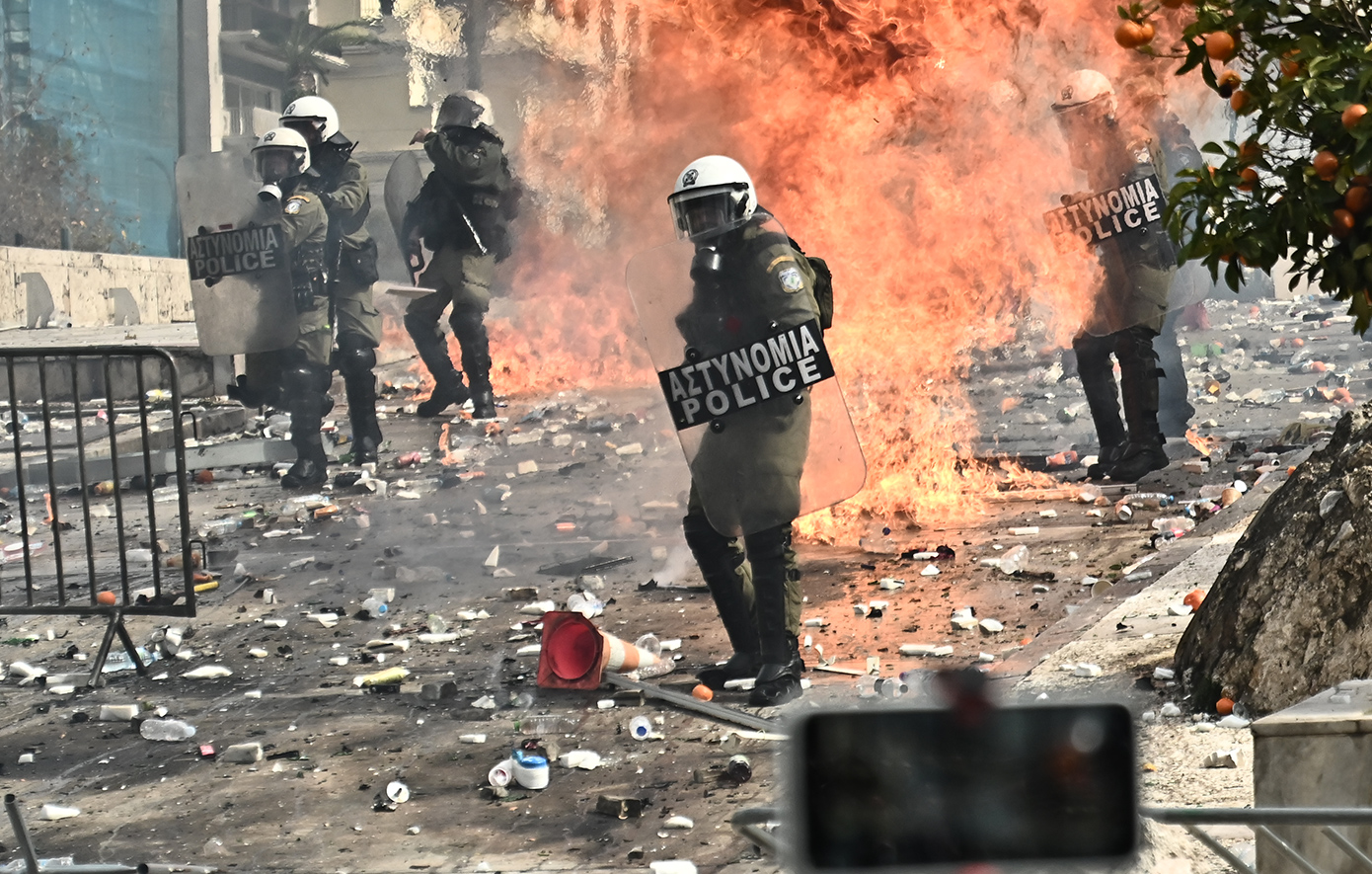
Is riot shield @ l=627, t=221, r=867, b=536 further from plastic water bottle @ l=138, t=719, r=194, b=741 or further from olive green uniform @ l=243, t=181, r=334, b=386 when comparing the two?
olive green uniform @ l=243, t=181, r=334, b=386

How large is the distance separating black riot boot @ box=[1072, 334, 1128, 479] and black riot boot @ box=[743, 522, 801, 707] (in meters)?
4.42

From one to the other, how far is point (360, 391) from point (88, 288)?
10137 millimetres

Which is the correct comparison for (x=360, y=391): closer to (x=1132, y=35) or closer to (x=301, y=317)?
(x=301, y=317)

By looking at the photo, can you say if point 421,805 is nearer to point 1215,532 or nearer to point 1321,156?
point 1321,156

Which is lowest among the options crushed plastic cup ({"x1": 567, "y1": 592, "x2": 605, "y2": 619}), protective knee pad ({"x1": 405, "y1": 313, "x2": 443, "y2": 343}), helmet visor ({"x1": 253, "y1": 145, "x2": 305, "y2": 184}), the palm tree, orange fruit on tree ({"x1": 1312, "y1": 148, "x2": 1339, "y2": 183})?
crushed plastic cup ({"x1": 567, "y1": 592, "x2": 605, "y2": 619})

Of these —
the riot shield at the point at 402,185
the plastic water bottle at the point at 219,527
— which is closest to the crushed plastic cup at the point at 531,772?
the plastic water bottle at the point at 219,527

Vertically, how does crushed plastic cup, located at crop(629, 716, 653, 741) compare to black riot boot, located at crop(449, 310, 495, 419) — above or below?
below

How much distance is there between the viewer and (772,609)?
472cm

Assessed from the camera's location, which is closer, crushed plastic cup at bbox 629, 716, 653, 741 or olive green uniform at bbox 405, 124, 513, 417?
crushed plastic cup at bbox 629, 716, 653, 741

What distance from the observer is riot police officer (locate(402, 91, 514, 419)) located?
11.9m

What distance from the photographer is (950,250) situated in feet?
29.9

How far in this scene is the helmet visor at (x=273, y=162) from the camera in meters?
9.32

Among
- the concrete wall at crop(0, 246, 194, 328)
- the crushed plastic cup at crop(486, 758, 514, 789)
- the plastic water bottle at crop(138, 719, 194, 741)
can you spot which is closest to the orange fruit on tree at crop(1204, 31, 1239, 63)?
the crushed plastic cup at crop(486, 758, 514, 789)

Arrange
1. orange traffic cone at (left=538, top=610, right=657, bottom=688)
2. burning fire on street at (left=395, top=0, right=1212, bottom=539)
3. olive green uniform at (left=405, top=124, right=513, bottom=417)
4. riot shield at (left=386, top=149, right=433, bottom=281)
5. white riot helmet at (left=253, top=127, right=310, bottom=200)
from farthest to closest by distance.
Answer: riot shield at (left=386, top=149, right=433, bottom=281)
olive green uniform at (left=405, top=124, right=513, bottom=417)
white riot helmet at (left=253, top=127, right=310, bottom=200)
burning fire on street at (left=395, top=0, right=1212, bottom=539)
orange traffic cone at (left=538, top=610, right=657, bottom=688)
